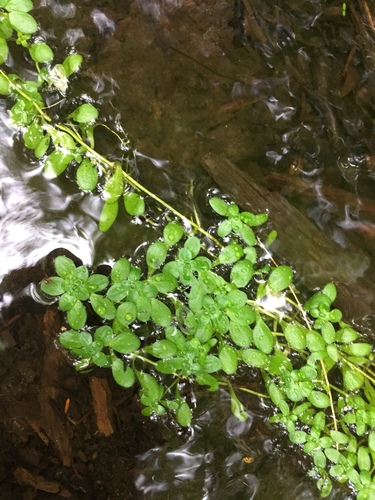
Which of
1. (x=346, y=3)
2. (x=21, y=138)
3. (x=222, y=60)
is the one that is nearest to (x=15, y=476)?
(x=21, y=138)

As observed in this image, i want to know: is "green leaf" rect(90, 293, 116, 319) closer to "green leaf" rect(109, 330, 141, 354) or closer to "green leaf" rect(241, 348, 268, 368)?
"green leaf" rect(109, 330, 141, 354)

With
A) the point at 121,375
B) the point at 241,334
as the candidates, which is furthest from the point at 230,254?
the point at 121,375

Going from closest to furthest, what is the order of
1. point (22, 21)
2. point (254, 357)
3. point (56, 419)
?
point (22, 21) → point (254, 357) → point (56, 419)

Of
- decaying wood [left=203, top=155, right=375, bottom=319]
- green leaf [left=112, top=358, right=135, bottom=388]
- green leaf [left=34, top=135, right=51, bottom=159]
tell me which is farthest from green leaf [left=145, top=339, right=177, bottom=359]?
green leaf [left=34, top=135, right=51, bottom=159]

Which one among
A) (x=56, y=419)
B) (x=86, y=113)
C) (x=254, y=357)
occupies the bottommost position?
(x=56, y=419)

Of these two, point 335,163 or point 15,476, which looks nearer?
point 15,476

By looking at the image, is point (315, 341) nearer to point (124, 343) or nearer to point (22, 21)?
point (124, 343)

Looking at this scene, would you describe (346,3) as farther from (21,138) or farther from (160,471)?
(160,471)
